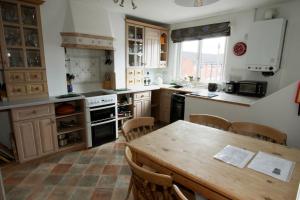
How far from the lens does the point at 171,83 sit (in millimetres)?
4582

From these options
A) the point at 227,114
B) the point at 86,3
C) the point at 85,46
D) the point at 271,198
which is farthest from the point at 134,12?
the point at 271,198

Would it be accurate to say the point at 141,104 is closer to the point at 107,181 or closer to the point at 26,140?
the point at 107,181

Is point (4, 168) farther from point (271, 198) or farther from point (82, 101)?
point (271, 198)

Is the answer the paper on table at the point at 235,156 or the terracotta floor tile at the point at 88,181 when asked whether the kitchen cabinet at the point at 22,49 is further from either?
the paper on table at the point at 235,156

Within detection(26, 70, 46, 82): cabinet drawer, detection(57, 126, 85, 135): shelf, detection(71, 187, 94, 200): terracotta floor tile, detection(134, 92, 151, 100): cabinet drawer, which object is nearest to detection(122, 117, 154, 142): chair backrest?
detection(71, 187, 94, 200): terracotta floor tile

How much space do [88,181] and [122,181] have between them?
41cm

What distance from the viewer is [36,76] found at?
2660mm

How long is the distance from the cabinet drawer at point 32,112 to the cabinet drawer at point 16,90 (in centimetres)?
33

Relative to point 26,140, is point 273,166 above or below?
above

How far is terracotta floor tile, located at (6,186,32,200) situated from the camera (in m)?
1.93

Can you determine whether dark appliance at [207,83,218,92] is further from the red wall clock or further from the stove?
the stove

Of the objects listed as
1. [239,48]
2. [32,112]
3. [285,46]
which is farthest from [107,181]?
[285,46]

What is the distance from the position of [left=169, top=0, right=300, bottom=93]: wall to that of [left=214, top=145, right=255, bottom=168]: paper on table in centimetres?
218

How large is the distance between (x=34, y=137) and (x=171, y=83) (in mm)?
3138
